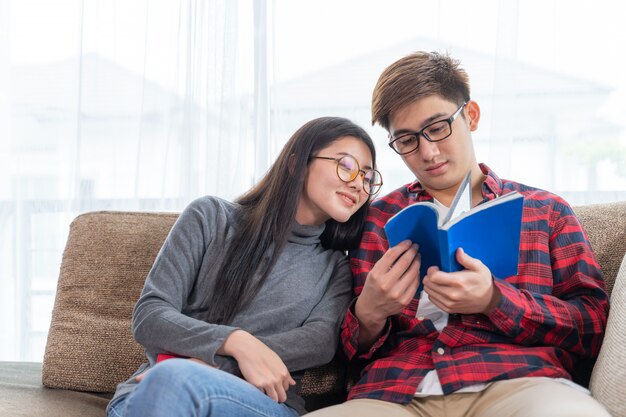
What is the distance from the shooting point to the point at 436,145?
1.69 metres

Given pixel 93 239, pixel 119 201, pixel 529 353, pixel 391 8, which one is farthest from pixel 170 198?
pixel 529 353

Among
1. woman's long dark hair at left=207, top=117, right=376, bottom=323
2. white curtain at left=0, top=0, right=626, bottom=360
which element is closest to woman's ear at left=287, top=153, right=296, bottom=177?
woman's long dark hair at left=207, top=117, right=376, bottom=323

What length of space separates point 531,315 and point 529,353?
9 centimetres

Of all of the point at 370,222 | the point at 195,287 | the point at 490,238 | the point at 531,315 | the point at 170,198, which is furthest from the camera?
the point at 170,198

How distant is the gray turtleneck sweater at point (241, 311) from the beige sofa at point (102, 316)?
19cm

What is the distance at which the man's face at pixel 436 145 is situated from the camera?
66.6 inches

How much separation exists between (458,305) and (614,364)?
32 cm

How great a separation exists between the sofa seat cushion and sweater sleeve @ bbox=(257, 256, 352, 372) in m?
0.50

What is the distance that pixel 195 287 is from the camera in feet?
5.48

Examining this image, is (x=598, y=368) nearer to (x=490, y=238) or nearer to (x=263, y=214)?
(x=490, y=238)

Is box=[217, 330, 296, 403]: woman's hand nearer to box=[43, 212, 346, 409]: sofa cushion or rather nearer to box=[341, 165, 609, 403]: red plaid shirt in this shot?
box=[341, 165, 609, 403]: red plaid shirt

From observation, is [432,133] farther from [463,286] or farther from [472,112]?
[463,286]

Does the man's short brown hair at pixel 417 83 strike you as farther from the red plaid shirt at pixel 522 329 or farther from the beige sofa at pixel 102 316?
the beige sofa at pixel 102 316

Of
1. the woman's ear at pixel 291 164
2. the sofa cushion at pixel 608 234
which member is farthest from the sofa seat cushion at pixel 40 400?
the sofa cushion at pixel 608 234
